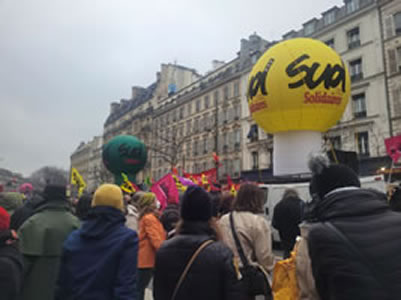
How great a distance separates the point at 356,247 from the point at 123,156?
16.0 metres

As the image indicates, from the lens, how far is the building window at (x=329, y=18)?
85.1ft

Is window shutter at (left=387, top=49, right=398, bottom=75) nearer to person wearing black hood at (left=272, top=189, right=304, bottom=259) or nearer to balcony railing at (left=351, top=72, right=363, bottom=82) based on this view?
balcony railing at (left=351, top=72, right=363, bottom=82)

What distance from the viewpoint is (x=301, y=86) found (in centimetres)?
1010

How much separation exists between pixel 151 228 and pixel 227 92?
33.4m

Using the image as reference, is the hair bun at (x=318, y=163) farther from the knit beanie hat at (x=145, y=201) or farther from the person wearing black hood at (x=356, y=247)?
the knit beanie hat at (x=145, y=201)

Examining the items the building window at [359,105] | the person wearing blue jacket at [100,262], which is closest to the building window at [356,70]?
the building window at [359,105]

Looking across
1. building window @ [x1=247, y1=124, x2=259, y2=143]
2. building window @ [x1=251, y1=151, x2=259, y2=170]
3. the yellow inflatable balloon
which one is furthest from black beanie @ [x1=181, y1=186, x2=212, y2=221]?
Answer: building window @ [x1=251, y1=151, x2=259, y2=170]

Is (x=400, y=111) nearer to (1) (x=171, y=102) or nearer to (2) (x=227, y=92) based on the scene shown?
(2) (x=227, y=92)

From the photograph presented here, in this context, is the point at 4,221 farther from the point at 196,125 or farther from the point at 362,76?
the point at 196,125

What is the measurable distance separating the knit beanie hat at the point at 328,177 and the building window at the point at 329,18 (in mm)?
27575

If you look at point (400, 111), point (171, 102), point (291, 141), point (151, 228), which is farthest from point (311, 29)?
point (151, 228)

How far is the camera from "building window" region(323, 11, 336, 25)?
85.1 ft

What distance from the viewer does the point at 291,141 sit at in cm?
1122

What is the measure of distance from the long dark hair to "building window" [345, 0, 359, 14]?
25926mm
